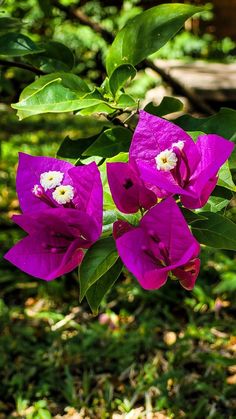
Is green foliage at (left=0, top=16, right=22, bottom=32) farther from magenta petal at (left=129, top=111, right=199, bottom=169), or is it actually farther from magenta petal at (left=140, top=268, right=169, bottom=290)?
magenta petal at (left=140, top=268, right=169, bottom=290)

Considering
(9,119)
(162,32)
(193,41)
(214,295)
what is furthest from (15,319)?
(193,41)

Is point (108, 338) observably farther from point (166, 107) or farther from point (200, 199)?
point (200, 199)

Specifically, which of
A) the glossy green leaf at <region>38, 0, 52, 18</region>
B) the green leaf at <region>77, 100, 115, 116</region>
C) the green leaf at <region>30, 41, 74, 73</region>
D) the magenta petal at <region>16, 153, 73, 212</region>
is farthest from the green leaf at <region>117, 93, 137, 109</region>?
the glossy green leaf at <region>38, 0, 52, 18</region>

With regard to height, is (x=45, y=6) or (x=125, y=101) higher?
(x=125, y=101)

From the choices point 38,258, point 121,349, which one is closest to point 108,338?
point 121,349

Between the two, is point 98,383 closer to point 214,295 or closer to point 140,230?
point 214,295

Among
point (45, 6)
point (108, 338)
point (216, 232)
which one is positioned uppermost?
point (216, 232)

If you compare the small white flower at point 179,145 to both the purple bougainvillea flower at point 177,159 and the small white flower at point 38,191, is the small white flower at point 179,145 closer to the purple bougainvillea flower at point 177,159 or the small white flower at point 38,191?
the purple bougainvillea flower at point 177,159
